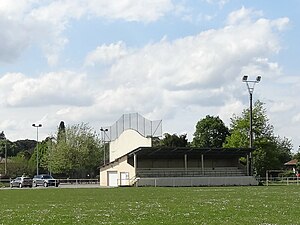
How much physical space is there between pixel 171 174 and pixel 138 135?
16310mm

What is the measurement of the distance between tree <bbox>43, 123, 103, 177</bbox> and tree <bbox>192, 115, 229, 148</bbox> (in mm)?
24693

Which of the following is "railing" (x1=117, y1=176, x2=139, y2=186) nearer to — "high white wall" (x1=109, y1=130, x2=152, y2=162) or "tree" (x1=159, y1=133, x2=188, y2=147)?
"high white wall" (x1=109, y1=130, x2=152, y2=162)

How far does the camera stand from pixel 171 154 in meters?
85.2

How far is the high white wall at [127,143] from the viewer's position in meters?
99.8

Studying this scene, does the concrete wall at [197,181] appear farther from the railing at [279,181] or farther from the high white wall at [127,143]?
the high white wall at [127,143]

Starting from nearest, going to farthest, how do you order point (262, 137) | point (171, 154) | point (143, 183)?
1. point (143, 183)
2. point (171, 154)
3. point (262, 137)

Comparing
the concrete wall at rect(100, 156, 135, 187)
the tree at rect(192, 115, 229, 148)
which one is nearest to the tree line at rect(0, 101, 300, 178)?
the tree at rect(192, 115, 229, 148)

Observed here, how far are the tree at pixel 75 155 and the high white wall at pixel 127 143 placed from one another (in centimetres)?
1715

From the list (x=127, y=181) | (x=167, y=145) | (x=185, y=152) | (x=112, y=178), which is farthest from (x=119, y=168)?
(x=167, y=145)

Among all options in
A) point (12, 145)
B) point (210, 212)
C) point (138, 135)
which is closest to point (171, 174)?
point (138, 135)

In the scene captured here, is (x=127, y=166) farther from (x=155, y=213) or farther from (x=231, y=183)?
(x=155, y=213)

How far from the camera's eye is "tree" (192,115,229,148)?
138250mm

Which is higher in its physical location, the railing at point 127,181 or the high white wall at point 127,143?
the high white wall at point 127,143

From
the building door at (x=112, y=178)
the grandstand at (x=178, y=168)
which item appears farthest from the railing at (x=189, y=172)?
the building door at (x=112, y=178)
